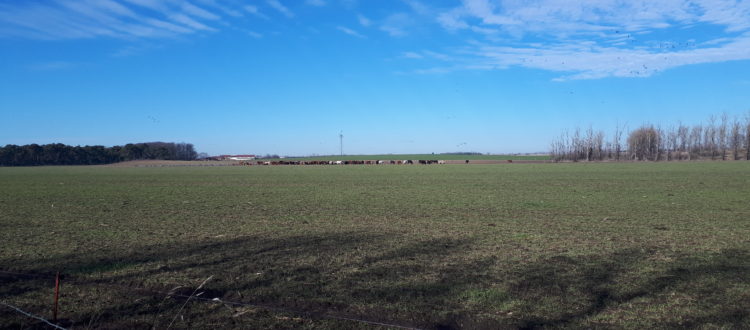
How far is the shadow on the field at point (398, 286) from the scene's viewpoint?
598cm

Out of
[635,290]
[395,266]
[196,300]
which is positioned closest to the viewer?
[196,300]

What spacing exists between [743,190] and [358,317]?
25526 mm

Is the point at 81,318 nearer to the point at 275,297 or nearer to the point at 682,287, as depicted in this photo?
the point at 275,297

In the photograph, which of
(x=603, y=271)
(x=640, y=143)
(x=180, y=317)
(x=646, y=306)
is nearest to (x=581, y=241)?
(x=603, y=271)

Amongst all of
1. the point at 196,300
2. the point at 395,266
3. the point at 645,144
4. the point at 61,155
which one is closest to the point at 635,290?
the point at 395,266

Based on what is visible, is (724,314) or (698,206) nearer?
(724,314)

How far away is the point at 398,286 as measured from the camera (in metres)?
7.33

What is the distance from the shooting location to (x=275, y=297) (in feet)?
22.5

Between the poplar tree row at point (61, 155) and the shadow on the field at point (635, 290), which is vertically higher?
the poplar tree row at point (61, 155)

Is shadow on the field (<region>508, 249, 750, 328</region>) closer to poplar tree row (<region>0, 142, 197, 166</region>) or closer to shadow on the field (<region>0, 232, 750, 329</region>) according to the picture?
shadow on the field (<region>0, 232, 750, 329</region>)

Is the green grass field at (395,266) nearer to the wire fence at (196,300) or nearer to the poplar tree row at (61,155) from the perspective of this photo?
the wire fence at (196,300)

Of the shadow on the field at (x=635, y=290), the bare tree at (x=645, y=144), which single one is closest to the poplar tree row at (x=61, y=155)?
the bare tree at (x=645, y=144)

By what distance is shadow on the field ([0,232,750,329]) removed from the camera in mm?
5980

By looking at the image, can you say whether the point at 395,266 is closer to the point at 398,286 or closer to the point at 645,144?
the point at 398,286
